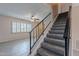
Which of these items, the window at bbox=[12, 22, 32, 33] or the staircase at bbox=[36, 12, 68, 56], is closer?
the window at bbox=[12, 22, 32, 33]

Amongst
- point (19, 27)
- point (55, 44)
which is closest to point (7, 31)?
point (19, 27)

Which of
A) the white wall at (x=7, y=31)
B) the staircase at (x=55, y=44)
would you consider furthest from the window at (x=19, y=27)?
the staircase at (x=55, y=44)

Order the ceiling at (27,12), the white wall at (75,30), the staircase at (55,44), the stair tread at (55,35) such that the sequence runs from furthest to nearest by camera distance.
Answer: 1. the stair tread at (55,35)
2. the staircase at (55,44)
3. the ceiling at (27,12)
4. the white wall at (75,30)

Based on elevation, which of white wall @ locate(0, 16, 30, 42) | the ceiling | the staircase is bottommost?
the staircase

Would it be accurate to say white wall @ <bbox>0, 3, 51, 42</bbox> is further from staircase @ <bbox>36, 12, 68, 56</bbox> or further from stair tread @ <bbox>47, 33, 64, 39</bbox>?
stair tread @ <bbox>47, 33, 64, 39</bbox>

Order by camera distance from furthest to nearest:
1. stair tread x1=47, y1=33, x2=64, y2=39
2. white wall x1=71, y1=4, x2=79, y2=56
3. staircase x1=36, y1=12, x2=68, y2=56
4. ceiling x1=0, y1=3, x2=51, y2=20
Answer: stair tread x1=47, y1=33, x2=64, y2=39 < staircase x1=36, y1=12, x2=68, y2=56 < ceiling x1=0, y1=3, x2=51, y2=20 < white wall x1=71, y1=4, x2=79, y2=56

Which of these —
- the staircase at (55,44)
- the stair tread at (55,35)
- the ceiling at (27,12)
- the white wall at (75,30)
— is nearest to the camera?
the white wall at (75,30)

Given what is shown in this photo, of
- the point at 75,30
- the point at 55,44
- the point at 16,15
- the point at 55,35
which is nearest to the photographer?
the point at 75,30

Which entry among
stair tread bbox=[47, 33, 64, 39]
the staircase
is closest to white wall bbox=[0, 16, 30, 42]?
the staircase

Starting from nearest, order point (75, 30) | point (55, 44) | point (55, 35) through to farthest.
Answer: point (75, 30)
point (55, 44)
point (55, 35)

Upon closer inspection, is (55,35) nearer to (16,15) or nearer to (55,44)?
(55,44)

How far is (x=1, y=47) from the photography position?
1.93m

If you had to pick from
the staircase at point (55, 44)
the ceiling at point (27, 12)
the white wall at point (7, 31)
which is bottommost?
the staircase at point (55, 44)

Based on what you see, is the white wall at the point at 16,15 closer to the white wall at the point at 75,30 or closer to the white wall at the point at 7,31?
the white wall at the point at 7,31
